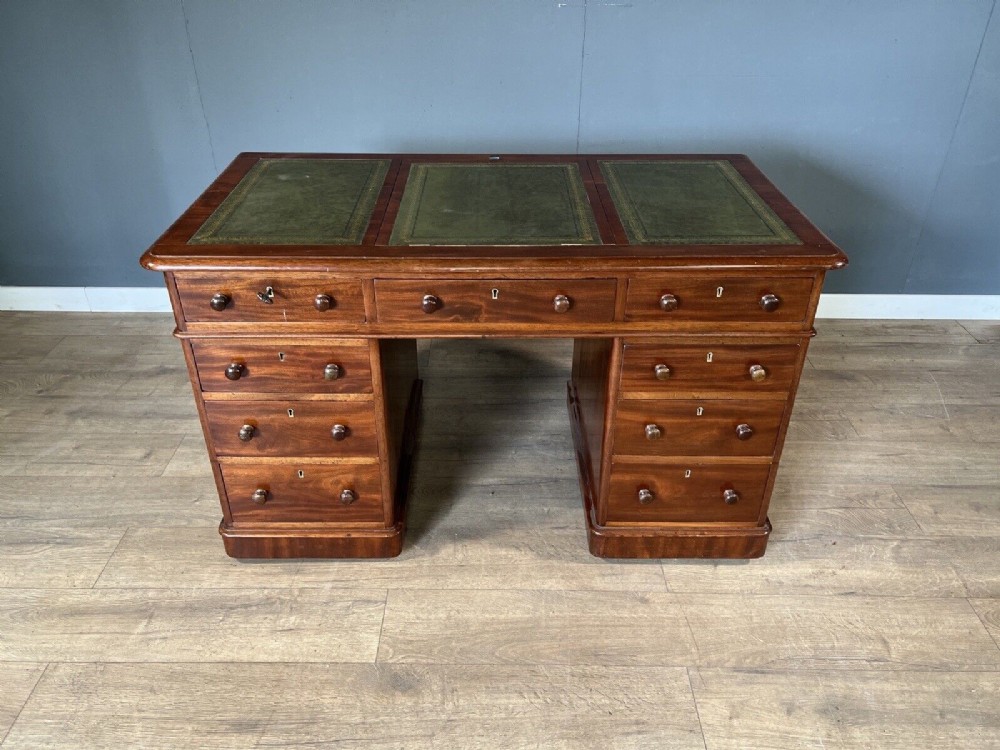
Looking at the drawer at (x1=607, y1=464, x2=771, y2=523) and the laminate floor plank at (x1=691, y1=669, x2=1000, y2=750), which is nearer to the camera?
the laminate floor plank at (x1=691, y1=669, x2=1000, y2=750)

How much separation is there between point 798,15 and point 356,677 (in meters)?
2.25

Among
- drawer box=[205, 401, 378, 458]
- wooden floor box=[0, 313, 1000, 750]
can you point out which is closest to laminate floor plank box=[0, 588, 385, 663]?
wooden floor box=[0, 313, 1000, 750]

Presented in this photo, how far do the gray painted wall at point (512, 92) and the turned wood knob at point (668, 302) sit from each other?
47.4 inches

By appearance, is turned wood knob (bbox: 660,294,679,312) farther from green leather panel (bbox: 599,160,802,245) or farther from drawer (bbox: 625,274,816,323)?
green leather panel (bbox: 599,160,802,245)

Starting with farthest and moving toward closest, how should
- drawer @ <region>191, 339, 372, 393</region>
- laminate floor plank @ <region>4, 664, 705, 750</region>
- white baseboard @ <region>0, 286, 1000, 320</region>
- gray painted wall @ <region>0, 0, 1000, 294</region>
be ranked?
white baseboard @ <region>0, 286, 1000, 320</region>, gray painted wall @ <region>0, 0, 1000, 294</region>, drawer @ <region>191, 339, 372, 393</region>, laminate floor plank @ <region>4, 664, 705, 750</region>

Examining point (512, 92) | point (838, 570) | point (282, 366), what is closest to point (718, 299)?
point (838, 570)

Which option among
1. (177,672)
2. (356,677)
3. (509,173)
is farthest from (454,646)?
(509,173)

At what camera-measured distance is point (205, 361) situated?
4.79 feet

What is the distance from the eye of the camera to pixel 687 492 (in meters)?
1.65

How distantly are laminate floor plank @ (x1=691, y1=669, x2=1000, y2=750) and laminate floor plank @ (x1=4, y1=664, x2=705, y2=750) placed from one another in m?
0.06

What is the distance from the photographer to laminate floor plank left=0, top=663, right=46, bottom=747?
4.46ft

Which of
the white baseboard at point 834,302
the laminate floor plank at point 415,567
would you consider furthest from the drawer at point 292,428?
the white baseboard at point 834,302

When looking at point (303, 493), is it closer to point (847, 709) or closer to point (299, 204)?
point (299, 204)

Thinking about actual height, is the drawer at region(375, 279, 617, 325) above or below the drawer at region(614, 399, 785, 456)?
above
